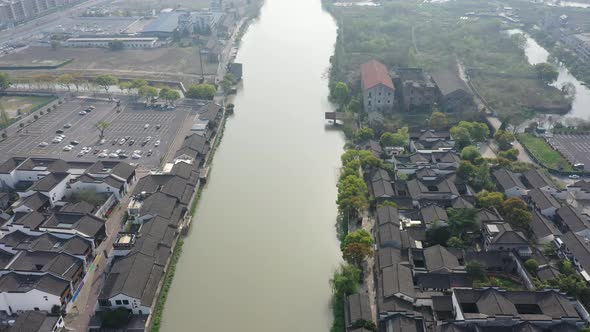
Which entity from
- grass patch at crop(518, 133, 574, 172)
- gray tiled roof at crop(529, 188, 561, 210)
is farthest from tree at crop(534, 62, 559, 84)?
gray tiled roof at crop(529, 188, 561, 210)

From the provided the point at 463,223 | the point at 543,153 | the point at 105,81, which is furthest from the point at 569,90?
the point at 105,81

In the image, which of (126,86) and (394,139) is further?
(126,86)

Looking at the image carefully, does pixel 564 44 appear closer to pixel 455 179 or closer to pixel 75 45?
pixel 455 179

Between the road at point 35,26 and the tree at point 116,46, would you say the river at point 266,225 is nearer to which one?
the tree at point 116,46

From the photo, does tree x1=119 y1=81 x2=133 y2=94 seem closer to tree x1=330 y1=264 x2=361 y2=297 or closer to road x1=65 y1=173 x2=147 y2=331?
road x1=65 y1=173 x2=147 y2=331

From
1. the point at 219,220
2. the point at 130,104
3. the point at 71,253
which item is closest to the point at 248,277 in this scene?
the point at 219,220

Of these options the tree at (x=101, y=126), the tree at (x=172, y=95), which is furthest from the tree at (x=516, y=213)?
the tree at (x=101, y=126)

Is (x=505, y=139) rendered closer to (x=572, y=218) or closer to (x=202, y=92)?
(x=572, y=218)
